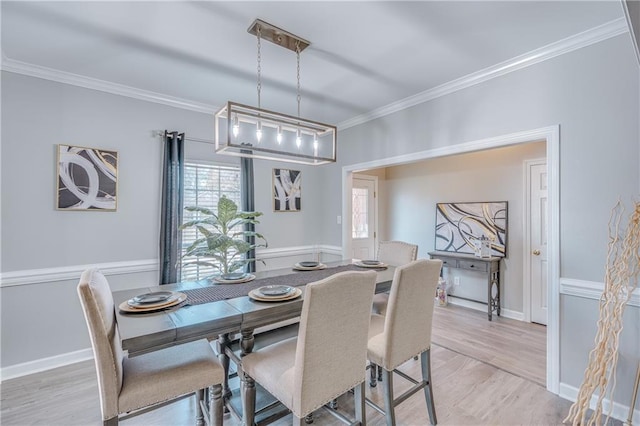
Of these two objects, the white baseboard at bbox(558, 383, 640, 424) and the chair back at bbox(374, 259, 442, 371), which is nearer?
the chair back at bbox(374, 259, 442, 371)

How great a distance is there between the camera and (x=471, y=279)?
14.4 feet

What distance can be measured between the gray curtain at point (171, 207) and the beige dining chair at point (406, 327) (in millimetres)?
2278

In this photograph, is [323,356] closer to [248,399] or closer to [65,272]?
[248,399]

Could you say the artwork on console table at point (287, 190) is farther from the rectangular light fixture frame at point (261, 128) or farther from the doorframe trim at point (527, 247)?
the doorframe trim at point (527, 247)

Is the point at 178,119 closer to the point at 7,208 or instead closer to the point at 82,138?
the point at 82,138

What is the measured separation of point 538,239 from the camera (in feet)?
12.4

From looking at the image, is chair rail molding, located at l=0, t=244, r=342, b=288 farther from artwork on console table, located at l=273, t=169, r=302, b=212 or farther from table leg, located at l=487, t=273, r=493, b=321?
table leg, located at l=487, t=273, r=493, b=321

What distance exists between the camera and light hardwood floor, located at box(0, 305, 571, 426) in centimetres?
207

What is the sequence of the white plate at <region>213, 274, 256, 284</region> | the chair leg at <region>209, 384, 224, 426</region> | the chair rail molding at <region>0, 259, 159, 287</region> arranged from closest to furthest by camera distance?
the chair leg at <region>209, 384, 224, 426</region> < the white plate at <region>213, 274, 256, 284</region> < the chair rail molding at <region>0, 259, 159, 287</region>

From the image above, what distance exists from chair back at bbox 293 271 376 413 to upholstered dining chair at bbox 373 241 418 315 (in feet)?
3.66

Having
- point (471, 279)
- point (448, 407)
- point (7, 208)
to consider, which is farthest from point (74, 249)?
point (471, 279)

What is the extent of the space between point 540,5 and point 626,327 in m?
2.19

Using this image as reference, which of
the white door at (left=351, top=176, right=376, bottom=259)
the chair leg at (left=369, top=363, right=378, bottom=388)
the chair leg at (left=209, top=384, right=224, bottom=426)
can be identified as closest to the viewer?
the chair leg at (left=209, top=384, right=224, bottom=426)

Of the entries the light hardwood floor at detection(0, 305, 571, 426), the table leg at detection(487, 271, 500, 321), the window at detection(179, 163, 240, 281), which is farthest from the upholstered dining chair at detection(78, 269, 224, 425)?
the table leg at detection(487, 271, 500, 321)
